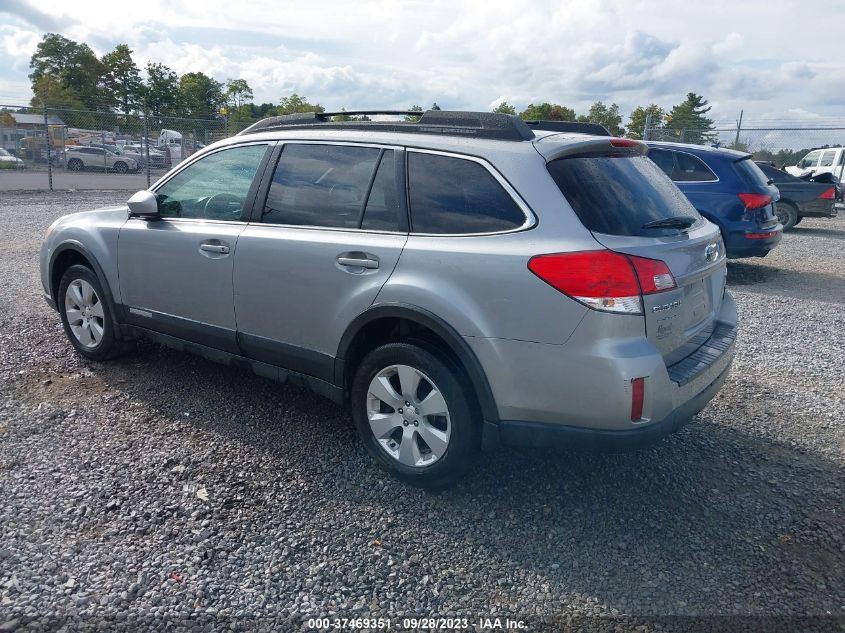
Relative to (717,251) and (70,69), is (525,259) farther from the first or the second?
(70,69)

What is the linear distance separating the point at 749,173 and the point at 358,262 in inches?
279

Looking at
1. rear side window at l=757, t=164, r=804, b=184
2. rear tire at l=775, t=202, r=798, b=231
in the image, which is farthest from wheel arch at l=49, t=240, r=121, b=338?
rear tire at l=775, t=202, r=798, b=231

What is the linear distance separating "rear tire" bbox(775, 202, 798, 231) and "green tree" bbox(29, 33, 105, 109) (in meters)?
68.7

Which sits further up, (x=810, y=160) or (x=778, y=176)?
(x=810, y=160)

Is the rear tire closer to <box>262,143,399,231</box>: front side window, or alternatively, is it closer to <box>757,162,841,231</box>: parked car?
<box>757,162,841,231</box>: parked car

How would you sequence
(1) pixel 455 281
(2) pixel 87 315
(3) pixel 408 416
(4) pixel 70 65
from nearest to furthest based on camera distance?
1. (1) pixel 455 281
2. (3) pixel 408 416
3. (2) pixel 87 315
4. (4) pixel 70 65

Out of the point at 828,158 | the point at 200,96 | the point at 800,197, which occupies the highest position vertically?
the point at 200,96

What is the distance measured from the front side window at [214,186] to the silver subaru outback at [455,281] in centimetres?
2

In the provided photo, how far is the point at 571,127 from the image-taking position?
4.13 metres

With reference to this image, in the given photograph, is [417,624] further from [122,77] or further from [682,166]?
[122,77]

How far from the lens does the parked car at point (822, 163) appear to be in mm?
21625

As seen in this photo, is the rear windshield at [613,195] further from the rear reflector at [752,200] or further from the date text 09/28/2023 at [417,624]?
the rear reflector at [752,200]

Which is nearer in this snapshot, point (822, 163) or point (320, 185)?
point (320, 185)

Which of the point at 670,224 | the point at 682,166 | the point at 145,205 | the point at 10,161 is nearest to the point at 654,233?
the point at 670,224
